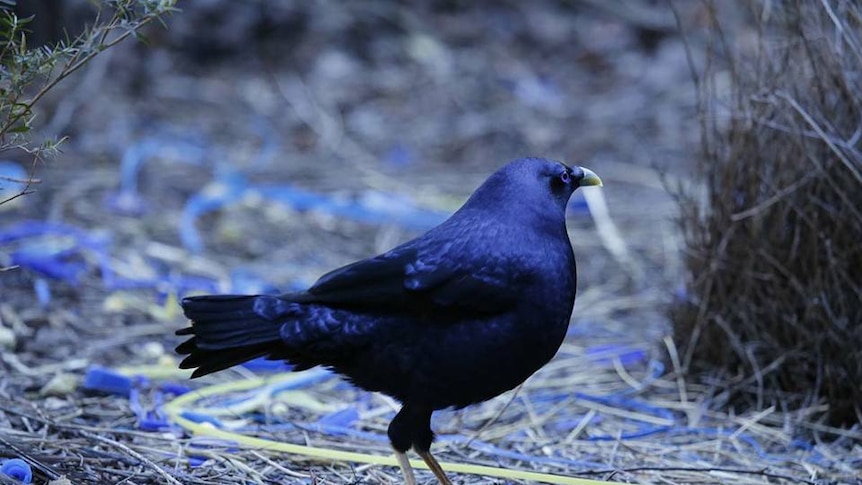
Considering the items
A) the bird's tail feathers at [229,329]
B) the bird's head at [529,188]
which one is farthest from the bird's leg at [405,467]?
the bird's head at [529,188]

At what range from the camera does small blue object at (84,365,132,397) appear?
11.3ft

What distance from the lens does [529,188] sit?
8.84 feet

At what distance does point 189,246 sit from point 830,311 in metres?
2.88

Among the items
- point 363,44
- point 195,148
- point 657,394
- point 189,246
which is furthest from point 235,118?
point 657,394

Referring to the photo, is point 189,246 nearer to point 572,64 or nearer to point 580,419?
point 580,419

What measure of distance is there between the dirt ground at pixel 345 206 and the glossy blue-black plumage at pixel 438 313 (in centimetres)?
35

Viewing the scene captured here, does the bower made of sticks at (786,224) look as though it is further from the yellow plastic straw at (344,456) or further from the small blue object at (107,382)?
the small blue object at (107,382)

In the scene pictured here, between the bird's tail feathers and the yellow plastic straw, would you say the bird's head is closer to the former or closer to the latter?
the bird's tail feathers

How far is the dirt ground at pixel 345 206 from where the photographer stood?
3.21 m

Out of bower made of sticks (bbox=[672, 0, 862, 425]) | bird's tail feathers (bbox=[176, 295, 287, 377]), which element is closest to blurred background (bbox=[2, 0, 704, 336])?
bower made of sticks (bbox=[672, 0, 862, 425])

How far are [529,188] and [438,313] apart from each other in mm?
386

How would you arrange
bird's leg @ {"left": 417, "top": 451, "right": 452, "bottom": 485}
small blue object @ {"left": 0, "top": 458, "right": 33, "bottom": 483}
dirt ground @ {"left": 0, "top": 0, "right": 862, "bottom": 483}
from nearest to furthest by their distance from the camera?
small blue object @ {"left": 0, "top": 458, "right": 33, "bottom": 483} → bird's leg @ {"left": 417, "top": 451, "right": 452, "bottom": 485} → dirt ground @ {"left": 0, "top": 0, "right": 862, "bottom": 483}

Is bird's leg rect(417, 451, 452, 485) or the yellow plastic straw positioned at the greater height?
bird's leg rect(417, 451, 452, 485)

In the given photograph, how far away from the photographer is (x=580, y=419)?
11.7 feet
